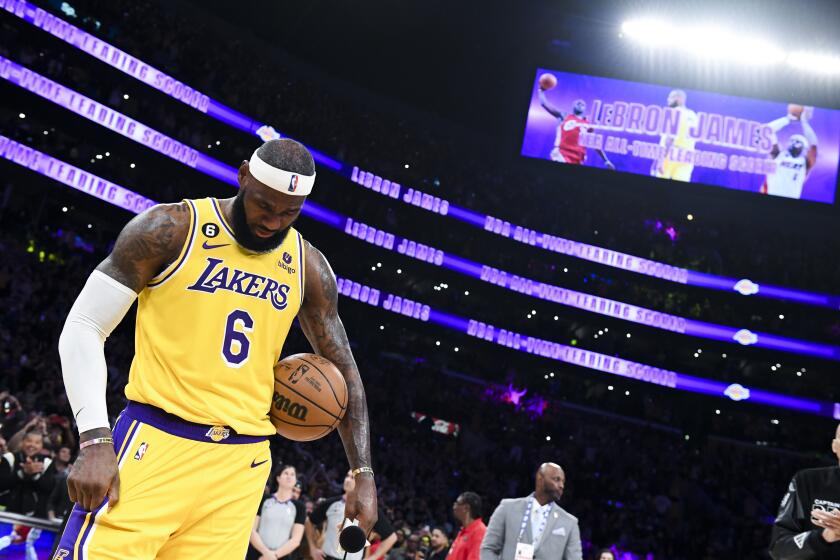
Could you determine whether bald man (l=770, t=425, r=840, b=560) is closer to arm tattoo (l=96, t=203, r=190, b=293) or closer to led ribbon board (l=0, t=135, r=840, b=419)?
arm tattoo (l=96, t=203, r=190, b=293)

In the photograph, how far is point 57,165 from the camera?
22.5 meters

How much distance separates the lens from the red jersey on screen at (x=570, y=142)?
3138 centimetres

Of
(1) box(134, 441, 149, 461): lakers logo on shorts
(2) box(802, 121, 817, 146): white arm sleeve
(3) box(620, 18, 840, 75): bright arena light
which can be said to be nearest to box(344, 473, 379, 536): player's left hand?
(1) box(134, 441, 149, 461): lakers logo on shorts

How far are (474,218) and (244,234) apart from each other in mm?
28368

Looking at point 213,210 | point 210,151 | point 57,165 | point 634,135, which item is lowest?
point 213,210

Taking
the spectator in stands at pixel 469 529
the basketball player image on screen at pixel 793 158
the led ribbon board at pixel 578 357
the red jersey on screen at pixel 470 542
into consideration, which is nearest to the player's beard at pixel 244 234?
the spectator in stands at pixel 469 529

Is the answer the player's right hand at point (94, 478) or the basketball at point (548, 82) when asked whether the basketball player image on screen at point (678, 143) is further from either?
the player's right hand at point (94, 478)

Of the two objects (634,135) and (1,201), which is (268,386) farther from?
(634,135)

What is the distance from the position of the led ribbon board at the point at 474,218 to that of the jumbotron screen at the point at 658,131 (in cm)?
307

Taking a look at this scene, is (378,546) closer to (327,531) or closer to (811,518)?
(327,531)

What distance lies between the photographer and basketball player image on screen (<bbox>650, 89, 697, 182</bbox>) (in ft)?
103

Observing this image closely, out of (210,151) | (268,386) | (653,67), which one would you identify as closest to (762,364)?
(653,67)

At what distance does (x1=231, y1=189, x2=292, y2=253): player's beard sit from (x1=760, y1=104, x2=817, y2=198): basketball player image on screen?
31.1 meters

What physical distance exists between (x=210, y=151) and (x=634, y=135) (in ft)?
50.0
